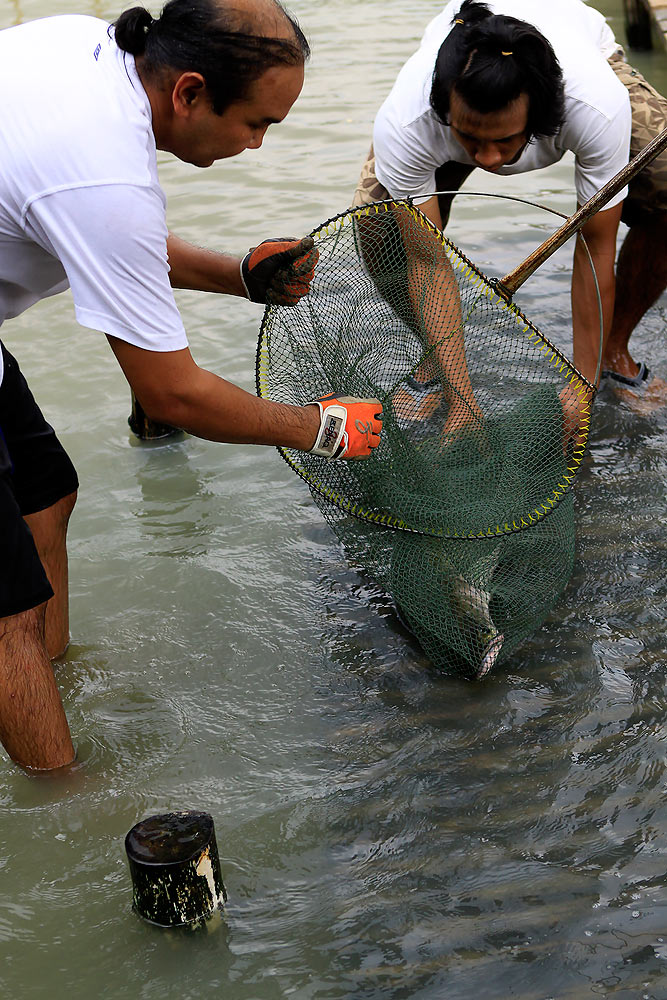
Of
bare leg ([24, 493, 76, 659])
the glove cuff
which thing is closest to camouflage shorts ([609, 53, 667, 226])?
the glove cuff

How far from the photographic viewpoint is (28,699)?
2.56 meters

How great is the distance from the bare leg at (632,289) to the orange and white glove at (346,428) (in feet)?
6.80

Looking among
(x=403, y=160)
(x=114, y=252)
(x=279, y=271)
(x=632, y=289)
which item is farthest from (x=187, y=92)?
(x=632, y=289)

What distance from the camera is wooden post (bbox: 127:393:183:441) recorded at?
432 centimetres

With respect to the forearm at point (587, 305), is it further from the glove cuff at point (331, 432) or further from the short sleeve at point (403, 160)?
the glove cuff at point (331, 432)

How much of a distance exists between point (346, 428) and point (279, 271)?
0.60 m

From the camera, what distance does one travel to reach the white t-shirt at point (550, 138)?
11.3 ft

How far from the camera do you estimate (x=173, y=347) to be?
2.28 metres

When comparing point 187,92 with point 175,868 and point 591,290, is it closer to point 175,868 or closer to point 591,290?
point 175,868

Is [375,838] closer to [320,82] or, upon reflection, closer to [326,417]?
[326,417]

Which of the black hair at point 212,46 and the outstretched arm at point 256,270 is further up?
the black hair at point 212,46

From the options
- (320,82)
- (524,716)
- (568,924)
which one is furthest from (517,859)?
(320,82)

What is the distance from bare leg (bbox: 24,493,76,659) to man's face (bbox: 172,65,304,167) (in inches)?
45.1

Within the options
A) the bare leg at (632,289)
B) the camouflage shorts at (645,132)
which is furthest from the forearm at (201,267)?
the bare leg at (632,289)
